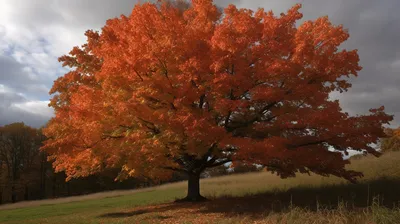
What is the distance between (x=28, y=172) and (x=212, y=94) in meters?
54.0

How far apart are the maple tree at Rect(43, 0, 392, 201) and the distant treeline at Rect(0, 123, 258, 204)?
3841 centimetres

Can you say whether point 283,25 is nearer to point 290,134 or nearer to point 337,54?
point 337,54

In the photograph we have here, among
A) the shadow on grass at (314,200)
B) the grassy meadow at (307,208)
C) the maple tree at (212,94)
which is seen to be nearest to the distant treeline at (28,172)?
the grassy meadow at (307,208)

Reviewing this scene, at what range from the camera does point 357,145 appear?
15.3 m

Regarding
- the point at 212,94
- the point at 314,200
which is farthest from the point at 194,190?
the point at 212,94

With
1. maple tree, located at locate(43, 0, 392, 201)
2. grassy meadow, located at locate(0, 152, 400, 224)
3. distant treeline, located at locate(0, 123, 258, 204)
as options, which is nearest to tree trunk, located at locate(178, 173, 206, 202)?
grassy meadow, located at locate(0, 152, 400, 224)

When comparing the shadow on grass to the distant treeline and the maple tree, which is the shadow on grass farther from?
the distant treeline

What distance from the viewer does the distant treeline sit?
54128 mm

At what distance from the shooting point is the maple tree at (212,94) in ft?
43.4

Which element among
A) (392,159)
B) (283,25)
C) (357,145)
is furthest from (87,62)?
(392,159)

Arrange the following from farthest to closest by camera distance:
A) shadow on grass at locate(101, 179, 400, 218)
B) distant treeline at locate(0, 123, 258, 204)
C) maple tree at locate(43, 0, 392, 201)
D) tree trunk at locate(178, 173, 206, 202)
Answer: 1. distant treeline at locate(0, 123, 258, 204)
2. tree trunk at locate(178, 173, 206, 202)
3. shadow on grass at locate(101, 179, 400, 218)
4. maple tree at locate(43, 0, 392, 201)

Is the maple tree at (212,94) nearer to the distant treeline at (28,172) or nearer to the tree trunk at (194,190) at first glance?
the tree trunk at (194,190)

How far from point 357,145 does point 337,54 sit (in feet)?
15.4

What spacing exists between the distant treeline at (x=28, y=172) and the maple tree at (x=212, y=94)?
126ft
